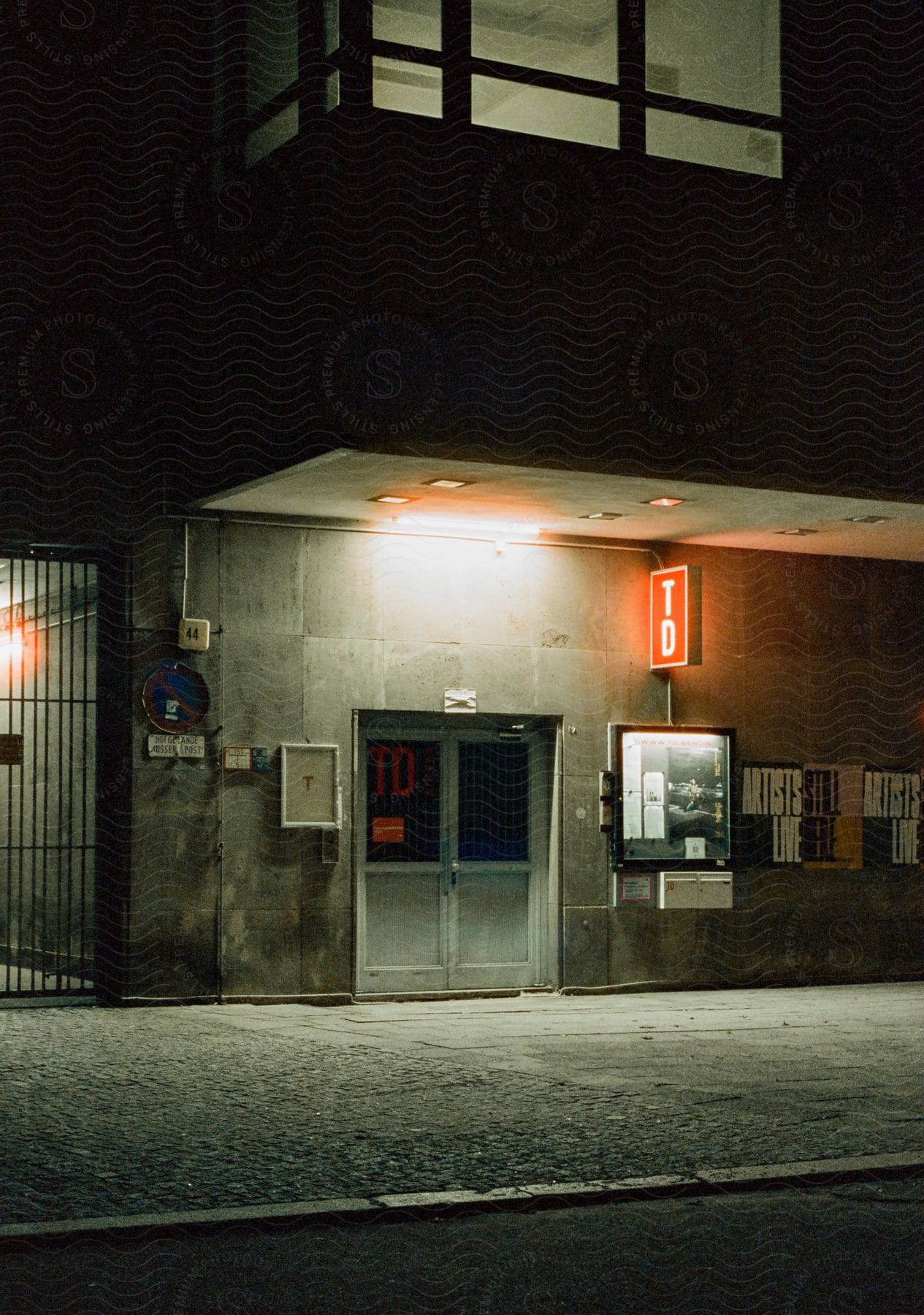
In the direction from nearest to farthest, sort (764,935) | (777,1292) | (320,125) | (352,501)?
(777,1292) → (320,125) → (352,501) → (764,935)

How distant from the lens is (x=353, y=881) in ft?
49.5

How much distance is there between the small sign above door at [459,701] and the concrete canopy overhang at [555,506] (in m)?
1.46

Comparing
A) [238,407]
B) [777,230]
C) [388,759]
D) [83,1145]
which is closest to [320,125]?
[238,407]

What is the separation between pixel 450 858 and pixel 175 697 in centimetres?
310

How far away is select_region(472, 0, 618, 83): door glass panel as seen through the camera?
49.3 feet

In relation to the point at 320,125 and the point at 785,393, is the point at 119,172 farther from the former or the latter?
the point at 785,393

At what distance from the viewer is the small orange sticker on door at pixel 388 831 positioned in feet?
50.4

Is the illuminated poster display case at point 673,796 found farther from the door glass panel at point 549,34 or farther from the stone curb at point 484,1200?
the stone curb at point 484,1200

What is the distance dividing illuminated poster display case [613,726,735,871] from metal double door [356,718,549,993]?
762 mm

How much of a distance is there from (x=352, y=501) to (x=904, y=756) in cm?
698

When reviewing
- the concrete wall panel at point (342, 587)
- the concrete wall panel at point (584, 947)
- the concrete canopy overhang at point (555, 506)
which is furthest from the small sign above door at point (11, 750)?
the concrete wall panel at point (584, 947)

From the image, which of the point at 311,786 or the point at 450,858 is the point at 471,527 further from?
the point at 450,858

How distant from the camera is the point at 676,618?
15977mm

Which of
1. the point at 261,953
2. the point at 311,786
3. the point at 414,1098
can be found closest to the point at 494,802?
the point at 311,786
